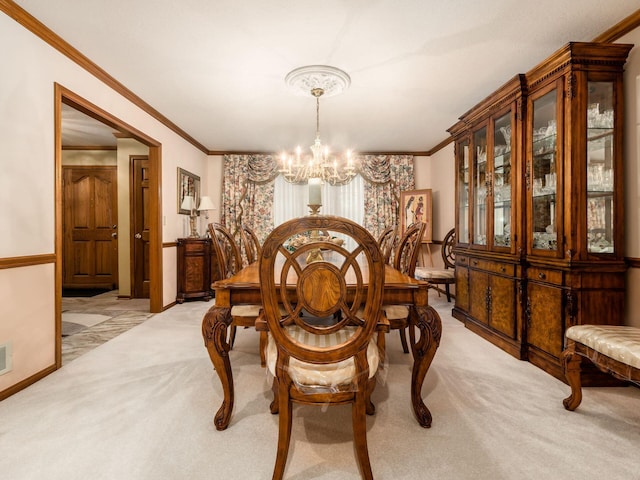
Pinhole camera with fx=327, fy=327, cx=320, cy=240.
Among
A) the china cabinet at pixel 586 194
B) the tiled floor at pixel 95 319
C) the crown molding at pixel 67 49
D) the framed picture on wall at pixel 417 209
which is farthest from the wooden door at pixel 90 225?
the china cabinet at pixel 586 194

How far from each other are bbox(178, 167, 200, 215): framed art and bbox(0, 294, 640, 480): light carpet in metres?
2.61

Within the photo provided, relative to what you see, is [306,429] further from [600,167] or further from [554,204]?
[600,167]

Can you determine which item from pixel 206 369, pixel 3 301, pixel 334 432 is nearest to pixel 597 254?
pixel 334 432

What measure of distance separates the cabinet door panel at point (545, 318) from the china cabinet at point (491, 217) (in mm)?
108

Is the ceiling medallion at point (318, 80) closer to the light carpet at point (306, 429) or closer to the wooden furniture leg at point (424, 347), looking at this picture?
the wooden furniture leg at point (424, 347)

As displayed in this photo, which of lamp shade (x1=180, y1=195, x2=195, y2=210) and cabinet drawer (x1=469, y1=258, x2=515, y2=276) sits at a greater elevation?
lamp shade (x1=180, y1=195, x2=195, y2=210)

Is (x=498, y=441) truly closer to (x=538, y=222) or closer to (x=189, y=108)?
(x=538, y=222)

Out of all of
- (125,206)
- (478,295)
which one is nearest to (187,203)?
(125,206)

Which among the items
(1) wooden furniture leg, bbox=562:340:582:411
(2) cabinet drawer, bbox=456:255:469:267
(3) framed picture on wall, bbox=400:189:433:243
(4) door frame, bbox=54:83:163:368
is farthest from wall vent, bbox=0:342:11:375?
(3) framed picture on wall, bbox=400:189:433:243

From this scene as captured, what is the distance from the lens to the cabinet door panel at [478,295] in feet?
9.89

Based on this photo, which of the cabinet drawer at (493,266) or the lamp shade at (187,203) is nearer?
the cabinet drawer at (493,266)

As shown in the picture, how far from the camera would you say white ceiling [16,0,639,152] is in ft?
6.63

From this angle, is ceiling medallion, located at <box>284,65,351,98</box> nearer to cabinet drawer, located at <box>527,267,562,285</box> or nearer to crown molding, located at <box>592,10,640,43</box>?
crown molding, located at <box>592,10,640,43</box>

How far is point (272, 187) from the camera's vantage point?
5777 mm
